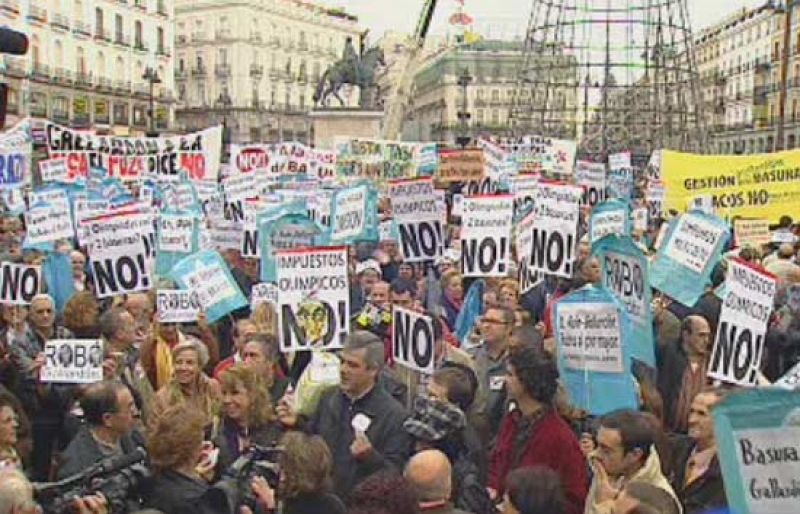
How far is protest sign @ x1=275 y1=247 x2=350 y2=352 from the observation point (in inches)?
286

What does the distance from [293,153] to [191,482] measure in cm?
1389

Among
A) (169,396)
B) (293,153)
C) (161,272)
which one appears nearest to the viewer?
(169,396)

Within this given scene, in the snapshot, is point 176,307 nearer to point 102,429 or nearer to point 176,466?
point 102,429

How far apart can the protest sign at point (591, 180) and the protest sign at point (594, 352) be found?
10765 millimetres

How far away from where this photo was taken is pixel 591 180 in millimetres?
16812

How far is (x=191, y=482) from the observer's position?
15.8 ft

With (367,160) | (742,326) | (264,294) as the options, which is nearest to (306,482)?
(742,326)

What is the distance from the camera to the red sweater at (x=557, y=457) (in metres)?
5.23

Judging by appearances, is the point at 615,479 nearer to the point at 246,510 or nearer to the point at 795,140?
the point at 246,510

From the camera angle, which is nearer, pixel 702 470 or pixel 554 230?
pixel 702 470

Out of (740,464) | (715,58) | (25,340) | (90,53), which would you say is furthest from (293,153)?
(715,58)

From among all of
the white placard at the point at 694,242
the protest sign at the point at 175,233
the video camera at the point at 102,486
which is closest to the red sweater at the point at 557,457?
the video camera at the point at 102,486

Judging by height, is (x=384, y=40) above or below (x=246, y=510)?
above

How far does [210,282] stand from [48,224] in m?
3.57
